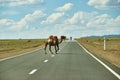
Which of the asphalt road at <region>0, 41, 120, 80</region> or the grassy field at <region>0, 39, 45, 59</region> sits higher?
the asphalt road at <region>0, 41, 120, 80</region>

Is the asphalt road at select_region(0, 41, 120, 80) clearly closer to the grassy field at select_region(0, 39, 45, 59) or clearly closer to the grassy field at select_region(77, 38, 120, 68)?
the grassy field at select_region(77, 38, 120, 68)

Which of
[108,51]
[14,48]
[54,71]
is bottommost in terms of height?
[14,48]

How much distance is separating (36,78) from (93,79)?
2087mm

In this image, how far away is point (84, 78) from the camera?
42.9 feet

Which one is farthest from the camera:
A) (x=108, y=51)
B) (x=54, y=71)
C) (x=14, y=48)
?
(x=14, y=48)

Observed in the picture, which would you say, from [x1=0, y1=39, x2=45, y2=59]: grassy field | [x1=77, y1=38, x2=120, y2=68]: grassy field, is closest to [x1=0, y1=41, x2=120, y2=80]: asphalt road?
[x1=77, y1=38, x2=120, y2=68]: grassy field

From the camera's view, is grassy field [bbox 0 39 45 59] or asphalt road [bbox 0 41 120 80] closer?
asphalt road [bbox 0 41 120 80]

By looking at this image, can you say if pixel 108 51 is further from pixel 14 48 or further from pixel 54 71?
pixel 14 48

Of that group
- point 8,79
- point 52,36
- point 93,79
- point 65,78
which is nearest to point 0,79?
point 8,79

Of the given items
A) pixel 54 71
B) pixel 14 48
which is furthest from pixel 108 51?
pixel 14 48

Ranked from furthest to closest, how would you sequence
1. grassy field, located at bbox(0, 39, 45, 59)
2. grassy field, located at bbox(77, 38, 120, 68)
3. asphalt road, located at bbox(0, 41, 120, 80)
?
grassy field, located at bbox(0, 39, 45, 59)
grassy field, located at bbox(77, 38, 120, 68)
asphalt road, located at bbox(0, 41, 120, 80)

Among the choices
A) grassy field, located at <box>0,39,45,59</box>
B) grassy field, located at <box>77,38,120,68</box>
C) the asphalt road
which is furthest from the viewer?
grassy field, located at <box>0,39,45,59</box>

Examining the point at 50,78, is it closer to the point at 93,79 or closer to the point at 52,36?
the point at 93,79

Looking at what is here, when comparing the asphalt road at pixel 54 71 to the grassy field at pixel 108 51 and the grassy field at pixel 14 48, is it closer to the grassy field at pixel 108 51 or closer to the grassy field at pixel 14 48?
the grassy field at pixel 108 51
